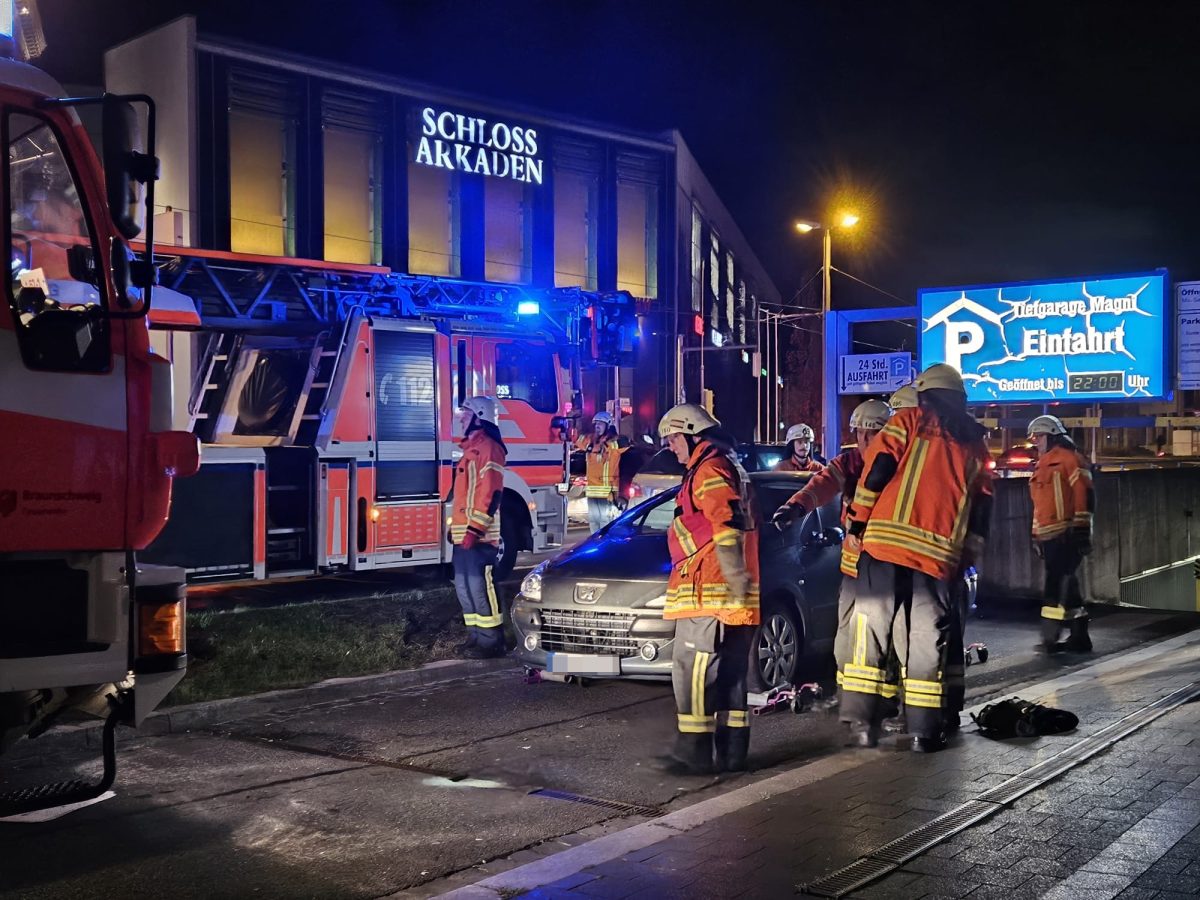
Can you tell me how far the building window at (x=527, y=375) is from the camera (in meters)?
14.0

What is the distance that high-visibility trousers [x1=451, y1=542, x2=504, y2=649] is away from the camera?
9305mm

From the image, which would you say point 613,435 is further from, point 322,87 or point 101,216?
point 322,87

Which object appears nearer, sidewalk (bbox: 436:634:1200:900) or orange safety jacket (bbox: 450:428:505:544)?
sidewalk (bbox: 436:634:1200:900)

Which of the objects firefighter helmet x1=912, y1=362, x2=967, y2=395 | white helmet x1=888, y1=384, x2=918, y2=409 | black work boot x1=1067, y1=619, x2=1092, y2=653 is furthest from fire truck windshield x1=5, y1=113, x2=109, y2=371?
black work boot x1=1067, y1=619, x2=1092, y2=653

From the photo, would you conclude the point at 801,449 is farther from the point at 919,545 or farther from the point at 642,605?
the point at 919,545

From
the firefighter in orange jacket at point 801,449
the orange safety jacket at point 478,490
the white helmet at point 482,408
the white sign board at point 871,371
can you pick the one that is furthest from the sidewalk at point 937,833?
the white sign board at point 871,371

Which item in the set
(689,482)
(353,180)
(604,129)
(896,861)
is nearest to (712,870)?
(896,861)

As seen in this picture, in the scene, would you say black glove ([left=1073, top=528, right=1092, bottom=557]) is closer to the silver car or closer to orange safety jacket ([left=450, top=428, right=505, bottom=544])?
the silver car

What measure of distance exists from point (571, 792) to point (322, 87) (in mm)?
24727

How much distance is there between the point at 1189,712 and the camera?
270 inches

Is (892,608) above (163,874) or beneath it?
above

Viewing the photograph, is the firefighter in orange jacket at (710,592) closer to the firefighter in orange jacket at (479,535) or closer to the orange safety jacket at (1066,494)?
the firefighter in orange jacket at (479,535)

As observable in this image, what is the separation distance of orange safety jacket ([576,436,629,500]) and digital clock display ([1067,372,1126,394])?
682cm

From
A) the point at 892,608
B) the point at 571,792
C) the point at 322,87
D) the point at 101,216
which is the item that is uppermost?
the point at 322,87
